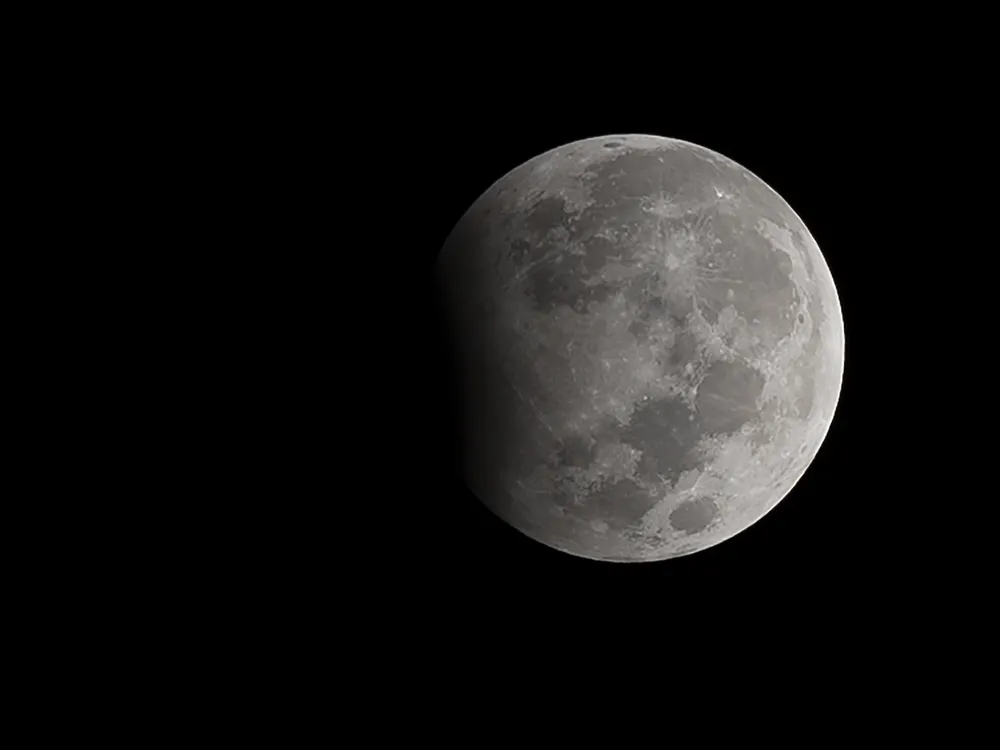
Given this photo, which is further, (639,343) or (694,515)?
(694,515)

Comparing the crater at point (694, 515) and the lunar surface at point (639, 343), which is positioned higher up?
the lunar surface at point (639, 343)

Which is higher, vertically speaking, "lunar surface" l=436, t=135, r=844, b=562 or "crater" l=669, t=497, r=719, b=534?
"lunar surface" l=436, t=135, r=844, b=562

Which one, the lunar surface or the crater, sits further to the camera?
the crater

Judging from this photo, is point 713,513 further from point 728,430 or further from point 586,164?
point 586,164

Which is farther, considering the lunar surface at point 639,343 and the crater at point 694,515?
the crater at point 694,515

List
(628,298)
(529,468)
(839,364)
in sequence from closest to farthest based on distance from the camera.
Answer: (628,298), (529,468), (839,364)

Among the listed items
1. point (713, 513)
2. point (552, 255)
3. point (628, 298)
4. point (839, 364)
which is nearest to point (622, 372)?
point (628, 298)
